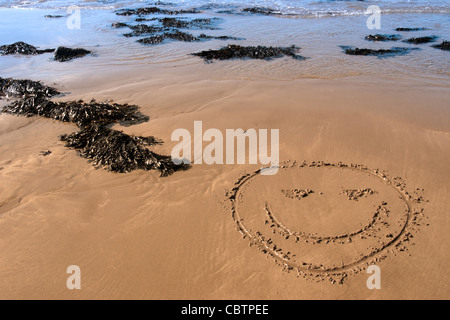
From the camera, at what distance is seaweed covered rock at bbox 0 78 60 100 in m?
7.14

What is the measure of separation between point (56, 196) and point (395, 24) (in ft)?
47.5

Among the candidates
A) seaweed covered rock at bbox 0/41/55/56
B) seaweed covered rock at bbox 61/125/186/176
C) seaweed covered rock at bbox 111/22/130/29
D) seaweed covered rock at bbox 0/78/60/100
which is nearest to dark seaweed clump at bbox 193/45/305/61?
seaweed covered rock at bbox 0/78/60/100

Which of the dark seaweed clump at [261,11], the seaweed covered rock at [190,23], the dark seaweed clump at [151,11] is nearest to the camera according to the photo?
the seaweed covered rock at [190,23]

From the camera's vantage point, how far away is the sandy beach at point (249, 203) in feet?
10.0

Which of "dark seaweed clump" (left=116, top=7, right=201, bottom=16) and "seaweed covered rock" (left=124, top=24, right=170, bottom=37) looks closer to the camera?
"seaweed covered rock" (left=124, top=24, right=170, bottom=37)

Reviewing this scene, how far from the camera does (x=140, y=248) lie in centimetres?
337

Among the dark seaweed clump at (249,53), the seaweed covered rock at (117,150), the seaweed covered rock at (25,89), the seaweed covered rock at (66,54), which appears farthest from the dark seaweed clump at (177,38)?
the seaweed covered rock at (117,150)

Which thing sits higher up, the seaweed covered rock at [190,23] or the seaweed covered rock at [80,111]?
the seaweed covered rock at [190,23]

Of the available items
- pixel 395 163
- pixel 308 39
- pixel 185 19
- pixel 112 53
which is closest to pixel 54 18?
pixel 185 19

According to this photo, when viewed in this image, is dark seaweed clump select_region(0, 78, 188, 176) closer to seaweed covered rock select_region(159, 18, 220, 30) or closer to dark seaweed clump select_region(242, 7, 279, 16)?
seaweed covered rock select_region(159, 18, 220, 30)

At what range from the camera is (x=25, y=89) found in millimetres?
7293

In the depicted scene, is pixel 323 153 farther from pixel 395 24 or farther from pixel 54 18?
pixel 54 18

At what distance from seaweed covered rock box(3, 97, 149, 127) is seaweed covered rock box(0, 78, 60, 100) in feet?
2.18

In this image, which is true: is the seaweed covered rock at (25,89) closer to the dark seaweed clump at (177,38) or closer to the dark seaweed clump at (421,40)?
the dark seaweed clump at (177,38)
